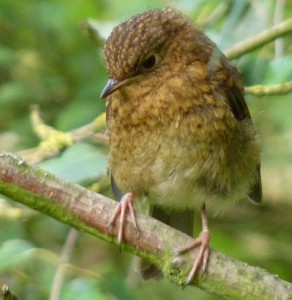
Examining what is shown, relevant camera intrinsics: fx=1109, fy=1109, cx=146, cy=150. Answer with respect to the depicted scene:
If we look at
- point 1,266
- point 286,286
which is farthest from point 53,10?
point 286,286

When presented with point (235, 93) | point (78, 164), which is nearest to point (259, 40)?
point (235, 93)

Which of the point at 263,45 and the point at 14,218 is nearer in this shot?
the point at 263,45

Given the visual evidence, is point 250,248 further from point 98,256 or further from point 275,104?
point 275,104

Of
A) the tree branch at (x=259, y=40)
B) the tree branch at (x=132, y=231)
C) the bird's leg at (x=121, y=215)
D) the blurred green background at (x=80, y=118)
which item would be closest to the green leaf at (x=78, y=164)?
the blurred green background at (x=80, y=118)

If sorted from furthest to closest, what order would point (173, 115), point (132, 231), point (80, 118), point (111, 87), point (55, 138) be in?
1. point (80, 118)
2. point (55, 138)
3. point (173, 115)
4. point (111, 87)
5. point (132, 231)

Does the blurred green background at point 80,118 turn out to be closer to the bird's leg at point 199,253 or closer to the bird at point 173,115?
the bird at point 173,115

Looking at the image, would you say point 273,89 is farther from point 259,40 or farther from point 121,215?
point 121,215
